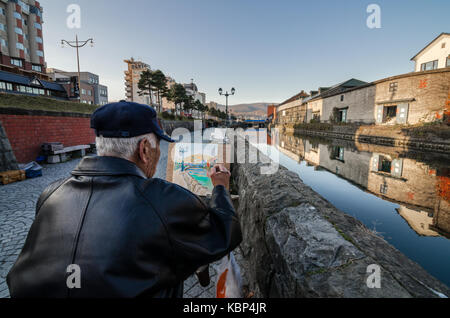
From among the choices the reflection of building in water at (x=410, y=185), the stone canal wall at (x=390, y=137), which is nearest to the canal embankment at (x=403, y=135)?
the stone canal wall at (x=390, y=137)

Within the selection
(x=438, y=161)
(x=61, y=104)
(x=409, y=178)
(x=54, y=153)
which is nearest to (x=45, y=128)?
(x=54, y=153)

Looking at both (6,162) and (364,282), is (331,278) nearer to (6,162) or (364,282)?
(364,282)

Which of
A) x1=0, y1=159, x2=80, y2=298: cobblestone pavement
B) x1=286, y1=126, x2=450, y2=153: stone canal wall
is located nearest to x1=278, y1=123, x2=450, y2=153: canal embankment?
x1=286, y1=126, x2=450, y2=153: stone canal wall

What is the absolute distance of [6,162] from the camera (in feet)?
22.6

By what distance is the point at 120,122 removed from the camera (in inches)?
49.9

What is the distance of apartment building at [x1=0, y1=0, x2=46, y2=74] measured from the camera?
38.8 m

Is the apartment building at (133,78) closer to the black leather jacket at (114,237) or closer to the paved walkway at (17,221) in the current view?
the paved walkway at (17,221)

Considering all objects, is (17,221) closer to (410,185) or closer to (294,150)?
(410,185)

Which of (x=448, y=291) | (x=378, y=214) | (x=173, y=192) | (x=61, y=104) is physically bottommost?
(x=378, y=214)

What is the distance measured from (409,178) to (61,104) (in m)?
18.7

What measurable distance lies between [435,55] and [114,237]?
48.1m

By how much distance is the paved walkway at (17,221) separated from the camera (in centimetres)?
254

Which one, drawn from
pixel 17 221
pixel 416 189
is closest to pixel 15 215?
pixel 17 221

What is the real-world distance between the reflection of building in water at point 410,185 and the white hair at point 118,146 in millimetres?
6088
